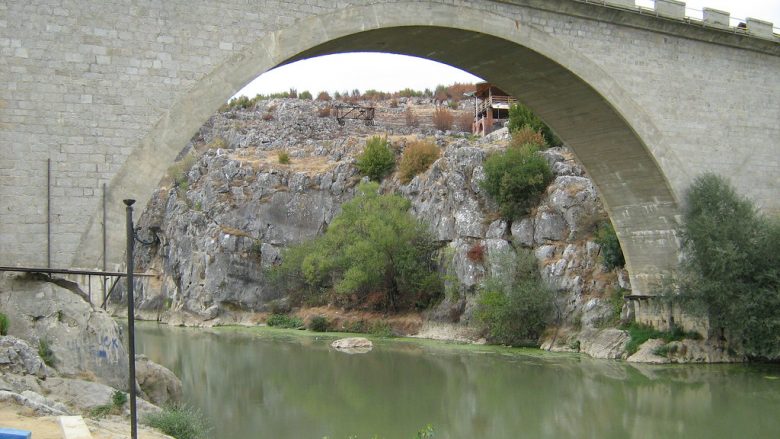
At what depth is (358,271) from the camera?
1102 inches

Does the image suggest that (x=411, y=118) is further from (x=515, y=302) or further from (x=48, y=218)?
(x=48, y=218)

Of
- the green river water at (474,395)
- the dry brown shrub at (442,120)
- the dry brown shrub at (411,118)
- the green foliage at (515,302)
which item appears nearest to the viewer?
the green river water at (474,395)

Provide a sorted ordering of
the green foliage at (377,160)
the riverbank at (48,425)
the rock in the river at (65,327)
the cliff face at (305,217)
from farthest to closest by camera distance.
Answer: the green foliage at (377,160) < the cliff face at (305,217) < the rock in the river at (65,327) < the riverbank at (48,425)

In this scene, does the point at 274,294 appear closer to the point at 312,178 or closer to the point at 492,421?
the point at 312,178

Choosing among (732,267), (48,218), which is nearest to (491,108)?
(732,267)

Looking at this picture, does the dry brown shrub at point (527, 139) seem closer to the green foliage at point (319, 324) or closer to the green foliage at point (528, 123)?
the green foliage at point (528, 123)

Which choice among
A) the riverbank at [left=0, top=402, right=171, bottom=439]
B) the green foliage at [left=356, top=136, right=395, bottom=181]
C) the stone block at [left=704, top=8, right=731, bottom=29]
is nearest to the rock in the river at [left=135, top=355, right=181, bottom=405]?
the riverbank at [left=0, top=402, right=171, bottom=439]

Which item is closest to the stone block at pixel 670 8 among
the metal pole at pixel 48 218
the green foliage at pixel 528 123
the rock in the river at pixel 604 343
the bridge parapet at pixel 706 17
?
the bridge parapet at pixel 706 17

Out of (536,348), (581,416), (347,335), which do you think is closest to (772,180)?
(536,348)

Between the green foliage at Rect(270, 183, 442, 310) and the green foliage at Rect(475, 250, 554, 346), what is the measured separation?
472cm

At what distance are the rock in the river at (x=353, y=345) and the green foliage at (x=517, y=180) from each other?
5.99 meters

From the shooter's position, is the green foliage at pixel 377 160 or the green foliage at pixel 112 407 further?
the green foliage at pixel 377 160

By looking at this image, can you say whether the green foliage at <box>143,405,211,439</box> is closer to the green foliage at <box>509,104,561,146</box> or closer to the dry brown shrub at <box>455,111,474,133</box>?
the green foliage at <box>509,104,561,146</box>

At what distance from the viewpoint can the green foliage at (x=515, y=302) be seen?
21.0m
